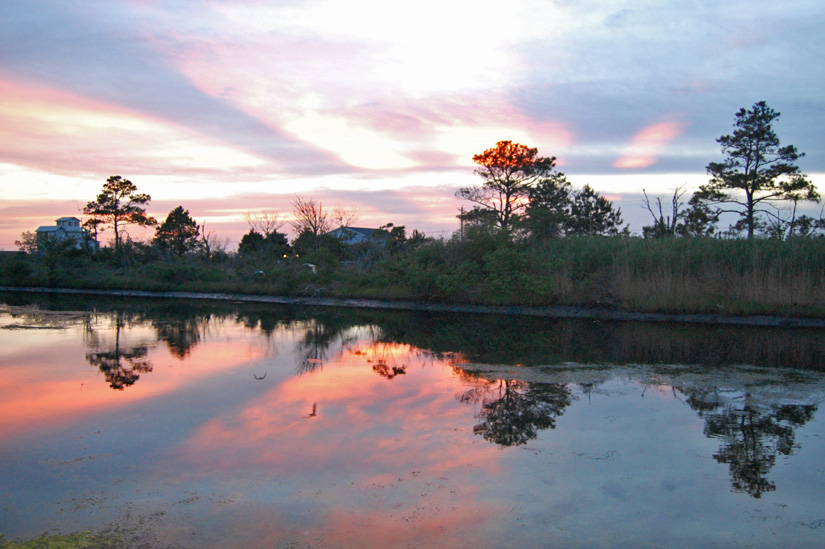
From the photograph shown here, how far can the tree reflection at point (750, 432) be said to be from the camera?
5.59m

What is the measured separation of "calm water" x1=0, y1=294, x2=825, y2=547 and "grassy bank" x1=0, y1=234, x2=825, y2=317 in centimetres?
556

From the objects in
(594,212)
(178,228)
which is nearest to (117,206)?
(178,228)

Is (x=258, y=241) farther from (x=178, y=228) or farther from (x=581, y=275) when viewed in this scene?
(x=581, y=275)

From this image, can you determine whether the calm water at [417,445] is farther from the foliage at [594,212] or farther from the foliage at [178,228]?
the foliage at [178,228]

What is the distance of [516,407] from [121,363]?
7474mm

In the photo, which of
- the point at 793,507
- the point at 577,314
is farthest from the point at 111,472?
the point at 577,314

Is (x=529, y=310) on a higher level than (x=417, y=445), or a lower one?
higher

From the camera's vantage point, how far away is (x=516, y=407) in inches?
312

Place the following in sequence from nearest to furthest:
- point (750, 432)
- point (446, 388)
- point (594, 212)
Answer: point (750, 432), point (446, 388), point (594, 212)

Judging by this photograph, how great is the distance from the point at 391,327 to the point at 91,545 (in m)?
13.1

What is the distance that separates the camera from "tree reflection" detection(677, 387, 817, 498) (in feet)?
18.3

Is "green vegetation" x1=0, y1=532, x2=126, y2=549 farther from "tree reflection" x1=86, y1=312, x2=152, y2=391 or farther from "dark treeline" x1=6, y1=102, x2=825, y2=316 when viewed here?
"dark treeline" x1=6, y1=102, x2=825, y2=316

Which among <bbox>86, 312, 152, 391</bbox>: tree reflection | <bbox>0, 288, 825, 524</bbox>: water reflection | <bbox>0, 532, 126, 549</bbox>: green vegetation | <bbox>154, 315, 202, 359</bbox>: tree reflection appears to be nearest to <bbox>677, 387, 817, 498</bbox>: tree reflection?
<bbox>0, 288, 825, 524</bbox>: water reflection

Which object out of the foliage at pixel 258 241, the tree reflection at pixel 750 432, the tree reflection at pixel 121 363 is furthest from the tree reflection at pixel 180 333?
the foliage at pixel 258 241
